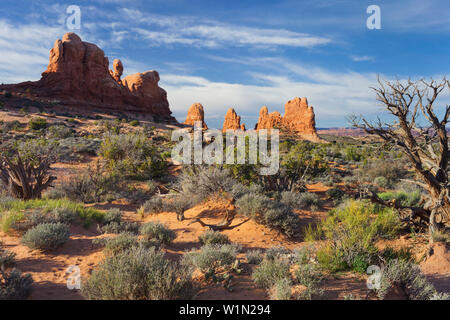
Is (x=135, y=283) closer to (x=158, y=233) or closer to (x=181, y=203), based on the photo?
(x=158, y=233)

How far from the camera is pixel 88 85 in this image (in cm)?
6050

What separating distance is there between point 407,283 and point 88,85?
2722 inches

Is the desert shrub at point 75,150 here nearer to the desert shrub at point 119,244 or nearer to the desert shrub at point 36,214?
the desert shrub at point 36,214

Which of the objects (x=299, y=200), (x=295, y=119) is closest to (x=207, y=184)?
(x=299, y=200)

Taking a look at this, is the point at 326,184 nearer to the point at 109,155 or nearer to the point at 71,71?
the point at 109,155

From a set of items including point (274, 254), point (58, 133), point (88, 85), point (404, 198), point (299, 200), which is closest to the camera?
point (274, 254)

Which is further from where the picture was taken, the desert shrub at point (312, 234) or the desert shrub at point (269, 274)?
the desert shrub at point (312, 234)

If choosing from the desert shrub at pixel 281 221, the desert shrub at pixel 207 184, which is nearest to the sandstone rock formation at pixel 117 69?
the desert shrub at pixel 207 184

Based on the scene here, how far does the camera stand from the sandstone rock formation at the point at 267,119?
7500 centimetres

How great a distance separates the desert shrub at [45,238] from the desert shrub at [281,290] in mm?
4124

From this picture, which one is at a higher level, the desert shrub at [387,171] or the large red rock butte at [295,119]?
the large red rock butte at [295,119]

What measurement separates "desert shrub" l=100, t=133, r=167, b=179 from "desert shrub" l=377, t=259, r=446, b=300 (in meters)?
12.3

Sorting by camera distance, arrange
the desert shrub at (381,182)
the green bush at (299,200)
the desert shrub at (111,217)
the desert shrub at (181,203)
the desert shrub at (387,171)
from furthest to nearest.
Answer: the desert shrub at (387,171) < the desert shrub at (381,182) < the green bush at (299,200) < the desert shrub at (181,203) < the desert shrub at (111,217)
